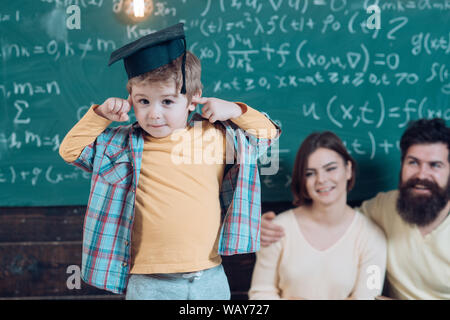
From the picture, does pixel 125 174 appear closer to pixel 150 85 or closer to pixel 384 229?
pixel 150 85

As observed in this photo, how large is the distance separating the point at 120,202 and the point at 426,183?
1.12m

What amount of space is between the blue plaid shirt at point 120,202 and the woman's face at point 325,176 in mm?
462

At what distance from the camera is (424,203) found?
1692 millimetres

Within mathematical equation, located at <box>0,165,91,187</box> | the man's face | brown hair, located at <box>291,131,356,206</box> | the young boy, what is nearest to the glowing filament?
the young boy

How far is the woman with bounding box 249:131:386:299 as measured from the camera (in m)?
1.70

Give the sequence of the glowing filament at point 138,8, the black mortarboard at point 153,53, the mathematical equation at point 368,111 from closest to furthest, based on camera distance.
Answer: the black mortarboard at point 153,53
the glowing filament at point 138,8
the mathematical equation at point 368,111

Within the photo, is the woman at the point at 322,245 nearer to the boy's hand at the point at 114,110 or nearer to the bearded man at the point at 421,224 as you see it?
the bearded man at the point at 421,224

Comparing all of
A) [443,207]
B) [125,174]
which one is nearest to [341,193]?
[443,207]

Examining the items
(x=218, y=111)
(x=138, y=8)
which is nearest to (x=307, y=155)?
(x=218, y=111)

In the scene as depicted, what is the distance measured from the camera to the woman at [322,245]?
170 centimetres

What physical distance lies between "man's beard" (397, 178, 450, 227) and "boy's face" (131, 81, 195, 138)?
966mm

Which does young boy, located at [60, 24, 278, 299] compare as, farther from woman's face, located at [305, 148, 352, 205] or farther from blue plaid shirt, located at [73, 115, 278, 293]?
woman's face, located at [305, 148, 352, 205]

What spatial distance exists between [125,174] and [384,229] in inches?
40.8

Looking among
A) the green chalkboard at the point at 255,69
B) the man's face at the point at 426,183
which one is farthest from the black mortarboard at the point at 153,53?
the man's face at the point at 426,183
